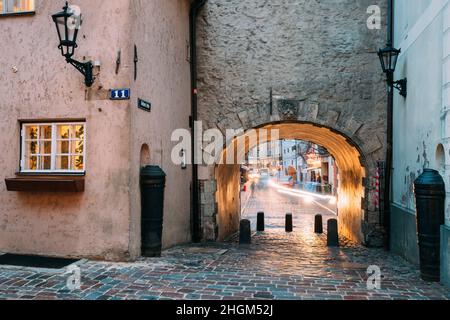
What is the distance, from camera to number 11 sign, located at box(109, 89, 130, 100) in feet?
22.5

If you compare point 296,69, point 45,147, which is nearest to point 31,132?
point 45,147

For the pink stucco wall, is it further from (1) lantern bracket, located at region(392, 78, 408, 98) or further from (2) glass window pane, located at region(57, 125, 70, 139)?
(1) lantern bracket, located at region(392, 78, 408, 98)

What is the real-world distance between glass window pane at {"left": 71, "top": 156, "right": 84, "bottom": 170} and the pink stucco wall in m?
0.26

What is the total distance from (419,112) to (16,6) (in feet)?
24.3

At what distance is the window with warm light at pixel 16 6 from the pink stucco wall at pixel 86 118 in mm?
203

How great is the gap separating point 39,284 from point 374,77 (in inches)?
327

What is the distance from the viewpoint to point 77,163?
285 inches

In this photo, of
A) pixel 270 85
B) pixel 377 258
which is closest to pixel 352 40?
pixel 270 85

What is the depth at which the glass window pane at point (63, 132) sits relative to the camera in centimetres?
728

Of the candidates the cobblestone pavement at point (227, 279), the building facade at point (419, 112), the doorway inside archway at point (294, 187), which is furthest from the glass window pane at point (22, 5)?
the doorway inside archway at point (294, 187)

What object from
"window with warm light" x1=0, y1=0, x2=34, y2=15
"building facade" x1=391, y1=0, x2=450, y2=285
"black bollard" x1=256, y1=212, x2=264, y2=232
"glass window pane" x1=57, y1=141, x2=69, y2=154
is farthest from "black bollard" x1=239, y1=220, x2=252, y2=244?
"window with warm light" x1=0, y1=0, x2=34, y2=15

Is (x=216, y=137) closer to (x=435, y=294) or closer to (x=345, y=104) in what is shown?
(x=345, y=104)

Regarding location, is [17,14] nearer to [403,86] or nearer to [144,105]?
[144,105]

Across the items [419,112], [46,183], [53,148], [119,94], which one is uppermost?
[119,94]
